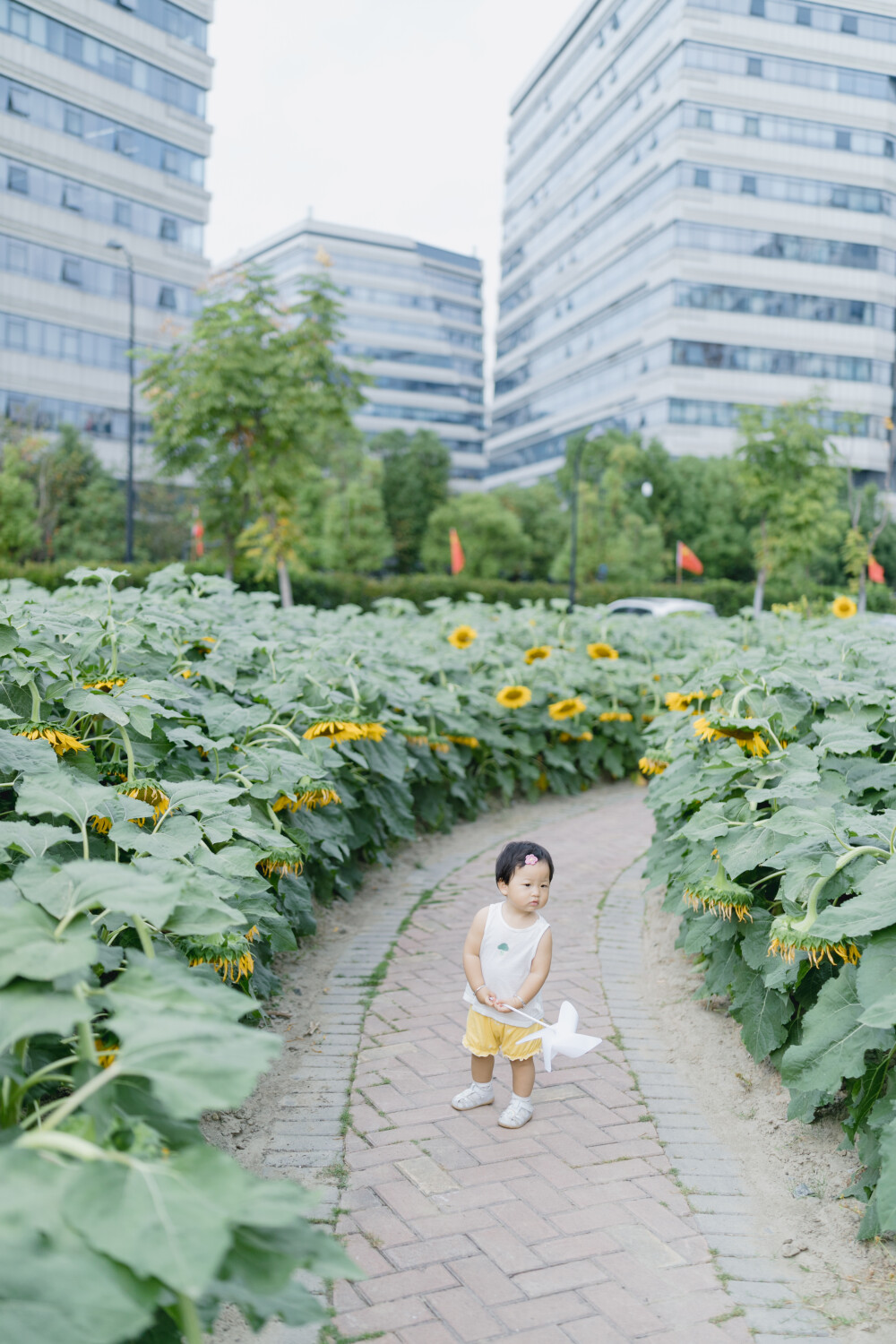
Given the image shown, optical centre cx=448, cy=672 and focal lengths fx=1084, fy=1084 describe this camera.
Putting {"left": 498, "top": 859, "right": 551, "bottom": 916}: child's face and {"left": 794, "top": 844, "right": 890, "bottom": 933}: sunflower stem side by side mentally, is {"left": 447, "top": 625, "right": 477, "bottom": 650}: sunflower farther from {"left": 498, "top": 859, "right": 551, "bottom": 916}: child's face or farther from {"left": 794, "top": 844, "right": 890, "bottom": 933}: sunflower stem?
{"left": 794, "top": 844, "right": 890, "bottom": 933}: sunflower stem

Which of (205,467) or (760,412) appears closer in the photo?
(205,467)

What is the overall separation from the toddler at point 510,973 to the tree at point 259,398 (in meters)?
15.0

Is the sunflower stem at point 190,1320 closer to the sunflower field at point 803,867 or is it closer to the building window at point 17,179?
the sunflower field at point 803,867

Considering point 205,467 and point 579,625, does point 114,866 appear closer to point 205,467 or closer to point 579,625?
point 579,625

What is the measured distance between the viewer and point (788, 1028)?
3.50 m

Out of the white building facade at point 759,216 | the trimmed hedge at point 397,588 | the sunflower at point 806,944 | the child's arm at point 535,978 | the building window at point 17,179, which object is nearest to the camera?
the sunflower at point 806,944

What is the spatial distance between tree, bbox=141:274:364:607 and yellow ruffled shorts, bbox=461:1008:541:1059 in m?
15.1

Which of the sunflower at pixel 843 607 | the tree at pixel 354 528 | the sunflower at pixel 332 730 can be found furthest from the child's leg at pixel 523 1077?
the tree at pixel 354 528

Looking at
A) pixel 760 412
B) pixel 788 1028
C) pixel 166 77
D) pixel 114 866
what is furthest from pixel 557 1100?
pixel 166 77

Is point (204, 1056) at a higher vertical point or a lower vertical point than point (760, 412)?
lower

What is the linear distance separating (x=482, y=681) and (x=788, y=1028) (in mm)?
4884

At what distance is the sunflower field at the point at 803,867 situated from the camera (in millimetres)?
2604

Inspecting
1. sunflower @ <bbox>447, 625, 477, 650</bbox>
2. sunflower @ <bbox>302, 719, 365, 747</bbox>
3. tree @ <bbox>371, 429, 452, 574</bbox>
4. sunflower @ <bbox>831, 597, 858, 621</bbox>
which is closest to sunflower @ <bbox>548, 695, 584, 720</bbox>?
sunflower @ <bbox>447, 625, 477, 650</bbox>

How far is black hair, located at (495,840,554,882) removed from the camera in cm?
348
